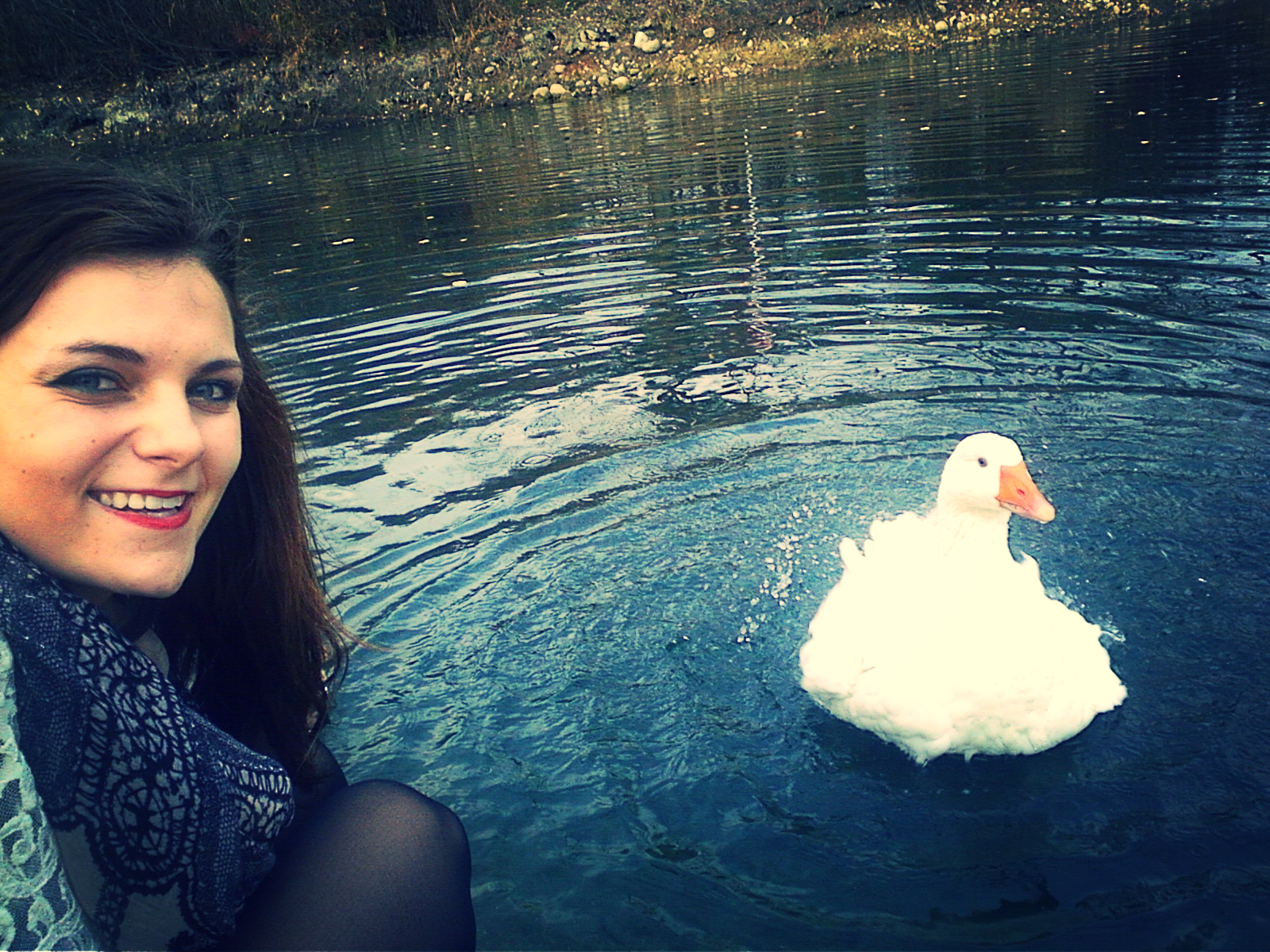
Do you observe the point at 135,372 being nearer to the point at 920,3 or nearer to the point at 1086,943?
the point at 1086,943

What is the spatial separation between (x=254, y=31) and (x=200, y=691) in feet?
95.5

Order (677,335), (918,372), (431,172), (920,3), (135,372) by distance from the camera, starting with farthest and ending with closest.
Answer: (920,3) < (431,172) < (677,335) < (918,372) < (135,372)

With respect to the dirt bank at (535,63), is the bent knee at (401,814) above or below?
below

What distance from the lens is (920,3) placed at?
25.0 metres

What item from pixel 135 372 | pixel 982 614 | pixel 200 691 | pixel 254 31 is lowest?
pixel 982 614

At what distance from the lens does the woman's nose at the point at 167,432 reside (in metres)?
1.63

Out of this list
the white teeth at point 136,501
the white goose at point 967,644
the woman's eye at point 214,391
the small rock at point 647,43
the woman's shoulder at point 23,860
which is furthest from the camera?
the small rock at point 647,43

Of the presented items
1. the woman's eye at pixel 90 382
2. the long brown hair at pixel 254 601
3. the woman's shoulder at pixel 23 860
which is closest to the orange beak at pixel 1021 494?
the long brown hair at pixel 254 601

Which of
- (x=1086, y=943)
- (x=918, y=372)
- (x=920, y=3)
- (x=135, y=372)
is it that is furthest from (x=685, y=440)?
(x=920, y=3)

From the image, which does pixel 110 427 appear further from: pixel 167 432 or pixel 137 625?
pixel 137 625

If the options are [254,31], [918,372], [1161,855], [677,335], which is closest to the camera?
[1161,855]

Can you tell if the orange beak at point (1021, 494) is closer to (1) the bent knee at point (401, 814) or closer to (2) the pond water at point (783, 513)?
(2) the pond water at point (783, 513)

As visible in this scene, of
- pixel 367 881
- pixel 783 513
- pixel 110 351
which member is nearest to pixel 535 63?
pixel 783 513

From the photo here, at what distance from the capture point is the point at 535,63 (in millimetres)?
25703
